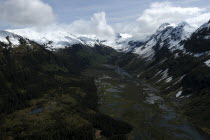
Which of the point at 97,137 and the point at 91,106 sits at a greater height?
the point at 91,106

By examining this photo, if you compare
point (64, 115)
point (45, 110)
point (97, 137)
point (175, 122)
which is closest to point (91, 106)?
point (64, 115)

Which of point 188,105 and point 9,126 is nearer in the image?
point 9,126

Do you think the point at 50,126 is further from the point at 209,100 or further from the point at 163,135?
the point at 209,100

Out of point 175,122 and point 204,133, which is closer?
point 204,133

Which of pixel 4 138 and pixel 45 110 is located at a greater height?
pixel 45 110

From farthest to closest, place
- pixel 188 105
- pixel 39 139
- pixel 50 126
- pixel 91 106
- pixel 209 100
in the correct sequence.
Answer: pixel 91 106 < pixel 188 105 < pixel 209 100 < pixel 50 126 < pixel 39 139

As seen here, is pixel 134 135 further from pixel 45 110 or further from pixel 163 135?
pixel 45 110

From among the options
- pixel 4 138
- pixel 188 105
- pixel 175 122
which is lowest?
pixel 4 138

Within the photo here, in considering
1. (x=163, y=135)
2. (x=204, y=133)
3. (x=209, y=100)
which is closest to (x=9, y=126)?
(x=163, y=135)

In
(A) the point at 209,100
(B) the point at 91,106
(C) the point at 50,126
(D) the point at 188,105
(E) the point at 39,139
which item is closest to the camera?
(E) the point at 39,139
